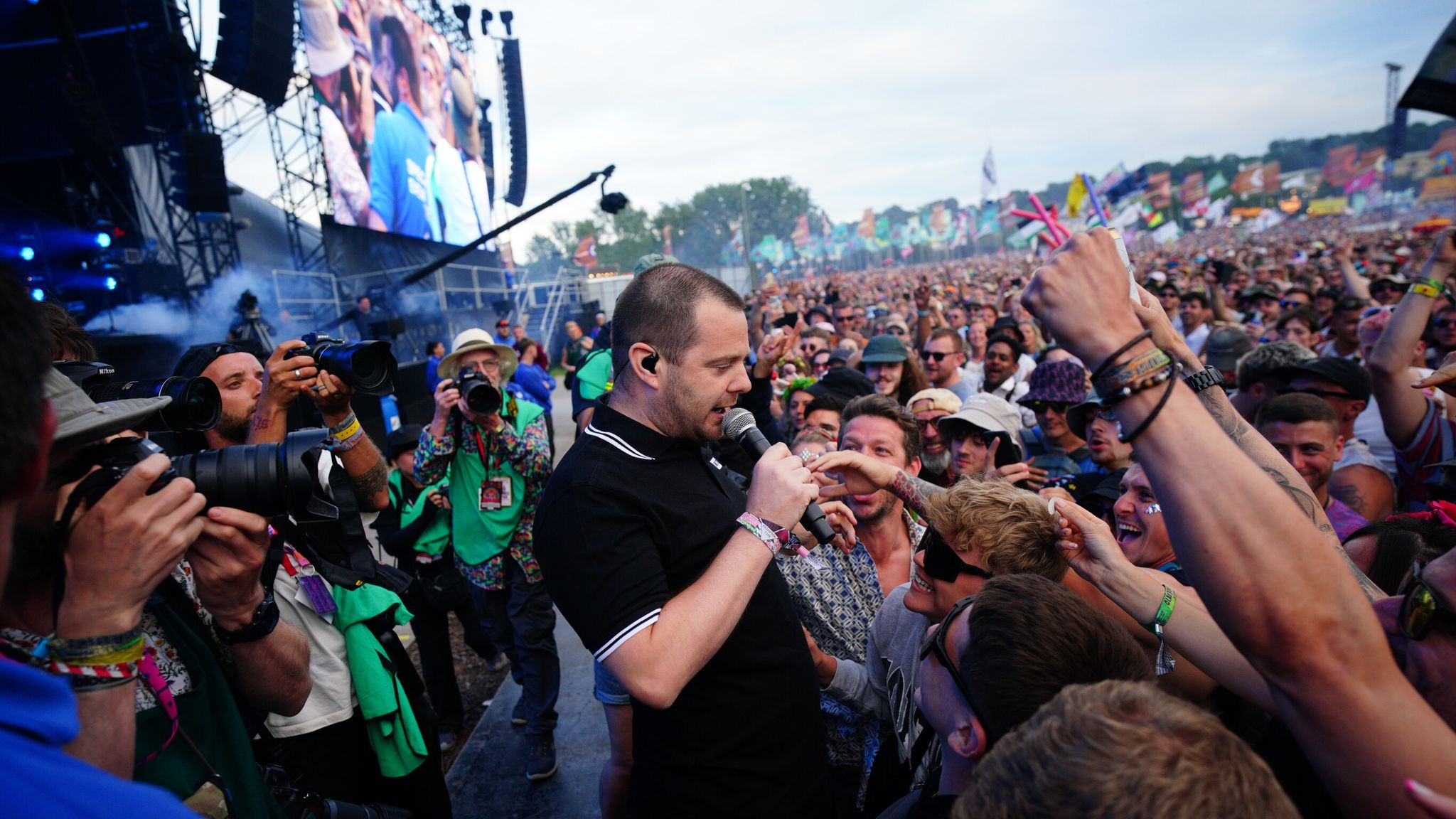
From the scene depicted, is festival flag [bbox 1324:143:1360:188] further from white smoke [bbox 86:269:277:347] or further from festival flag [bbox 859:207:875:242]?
white smoke [bbox 86:269:277:347]

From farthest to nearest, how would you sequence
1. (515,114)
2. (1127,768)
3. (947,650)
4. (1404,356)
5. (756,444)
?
(515,114), (1404,356), (756,444), (947,650), (1127,768)

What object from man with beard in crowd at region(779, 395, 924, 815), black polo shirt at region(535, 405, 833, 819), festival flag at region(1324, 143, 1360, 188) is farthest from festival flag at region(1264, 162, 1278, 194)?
black polo shirt at region(535, 405, 833, 819)

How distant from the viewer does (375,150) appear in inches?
658

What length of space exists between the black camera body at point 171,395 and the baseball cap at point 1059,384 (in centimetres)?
394

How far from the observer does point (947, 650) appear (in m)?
1.59

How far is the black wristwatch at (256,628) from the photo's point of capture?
67.2 inches

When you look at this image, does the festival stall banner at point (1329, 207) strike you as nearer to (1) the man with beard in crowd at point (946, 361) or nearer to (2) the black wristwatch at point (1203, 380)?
(1) the man with beard in crowd at point (946, 361)

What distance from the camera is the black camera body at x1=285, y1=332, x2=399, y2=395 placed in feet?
7.44

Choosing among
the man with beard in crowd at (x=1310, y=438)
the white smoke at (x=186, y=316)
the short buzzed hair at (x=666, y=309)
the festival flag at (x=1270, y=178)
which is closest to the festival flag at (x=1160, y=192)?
the festival flag at (x=1270, y=178)

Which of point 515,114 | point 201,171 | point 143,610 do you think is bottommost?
point 143,610

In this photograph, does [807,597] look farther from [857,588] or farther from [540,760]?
[540,760]

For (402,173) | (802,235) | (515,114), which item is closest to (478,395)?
(402,173)

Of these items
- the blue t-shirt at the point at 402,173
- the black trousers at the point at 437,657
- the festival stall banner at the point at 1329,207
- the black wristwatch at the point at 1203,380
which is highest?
the blue t-shirt at the point at 402,173

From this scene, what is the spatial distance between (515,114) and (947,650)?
30.7 metres
